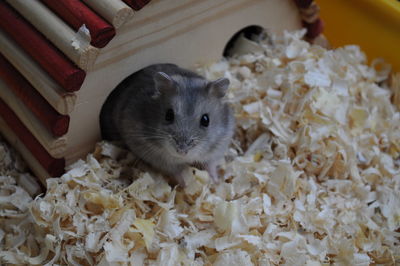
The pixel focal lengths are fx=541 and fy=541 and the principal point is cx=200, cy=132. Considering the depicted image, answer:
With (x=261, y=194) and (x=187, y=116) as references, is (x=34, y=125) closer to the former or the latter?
(x=187, y=116)

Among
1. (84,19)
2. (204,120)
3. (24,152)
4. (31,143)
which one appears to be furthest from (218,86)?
(24,152)

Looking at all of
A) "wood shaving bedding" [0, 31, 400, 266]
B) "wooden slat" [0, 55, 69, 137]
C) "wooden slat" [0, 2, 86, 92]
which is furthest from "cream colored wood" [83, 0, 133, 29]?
"wood shaving bedding" [0, 31, 400, 266]

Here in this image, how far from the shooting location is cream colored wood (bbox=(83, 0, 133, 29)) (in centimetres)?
216

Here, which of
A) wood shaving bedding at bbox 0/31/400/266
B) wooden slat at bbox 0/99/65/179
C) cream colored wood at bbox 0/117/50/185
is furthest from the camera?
cream colored wood at bbox 0/117/50/185

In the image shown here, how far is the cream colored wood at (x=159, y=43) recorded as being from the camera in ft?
8.09

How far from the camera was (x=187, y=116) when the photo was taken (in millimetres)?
2459

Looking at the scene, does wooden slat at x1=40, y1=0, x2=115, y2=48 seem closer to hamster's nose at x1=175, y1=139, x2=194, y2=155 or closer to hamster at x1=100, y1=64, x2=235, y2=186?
hamster at x1=100, y1=64, x2=235, y2=186

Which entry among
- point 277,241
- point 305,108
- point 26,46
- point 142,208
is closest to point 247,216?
point 277,241

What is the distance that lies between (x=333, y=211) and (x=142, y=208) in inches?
36.1

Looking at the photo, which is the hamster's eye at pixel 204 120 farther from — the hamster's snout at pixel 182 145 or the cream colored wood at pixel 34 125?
the cream colored wood at pixel 34 125

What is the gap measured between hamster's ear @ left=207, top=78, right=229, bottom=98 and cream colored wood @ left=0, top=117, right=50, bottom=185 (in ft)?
2.95

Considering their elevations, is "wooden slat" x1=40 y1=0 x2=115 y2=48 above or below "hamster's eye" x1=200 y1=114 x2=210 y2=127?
above

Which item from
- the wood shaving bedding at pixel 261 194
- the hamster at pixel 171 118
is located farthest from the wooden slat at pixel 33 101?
the hamster at pixel 171 118

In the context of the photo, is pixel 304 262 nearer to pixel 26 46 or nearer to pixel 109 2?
pixel 109 2
